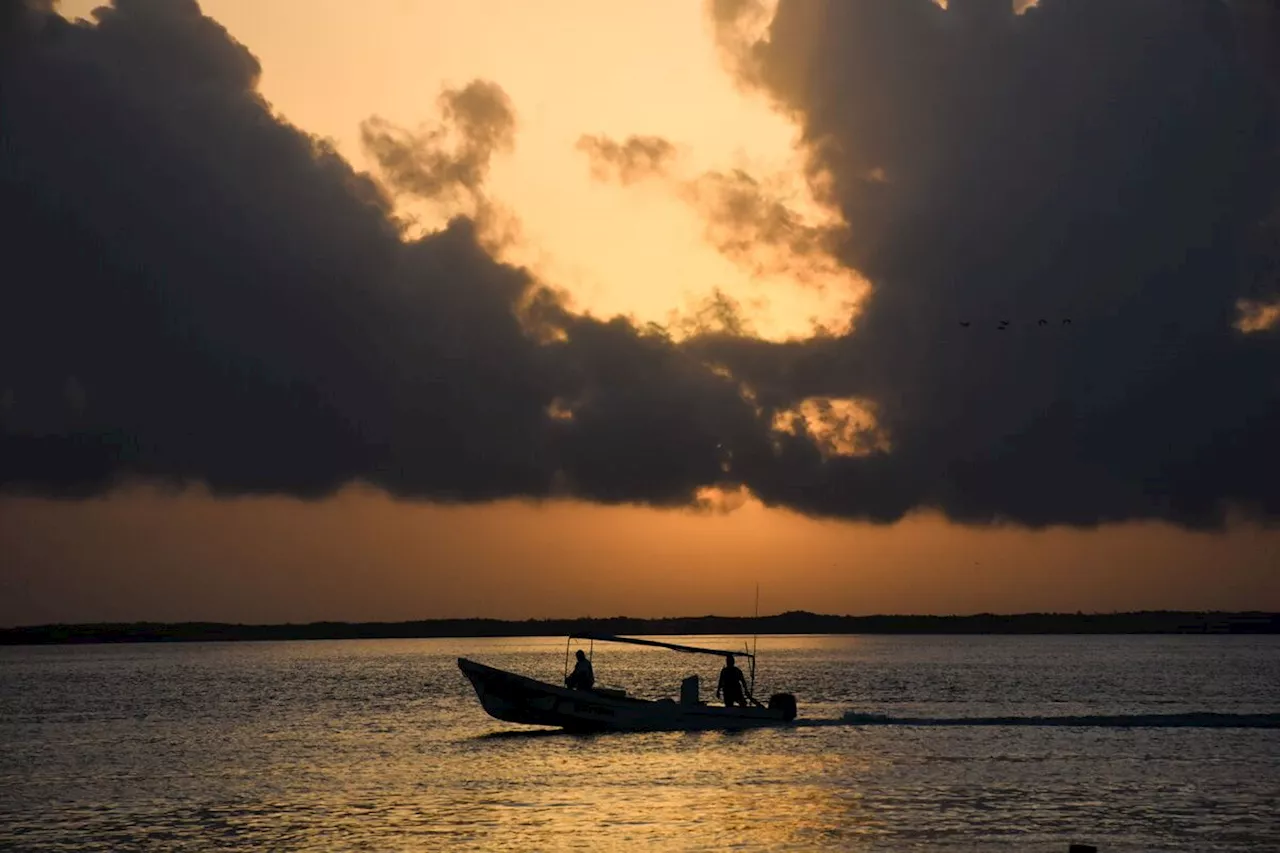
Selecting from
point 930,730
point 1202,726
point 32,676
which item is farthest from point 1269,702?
point 32,676

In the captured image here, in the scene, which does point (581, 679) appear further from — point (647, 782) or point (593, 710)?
point (647, 782)

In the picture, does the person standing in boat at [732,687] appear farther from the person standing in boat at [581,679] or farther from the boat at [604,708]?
the person standing in boat at [581,679]

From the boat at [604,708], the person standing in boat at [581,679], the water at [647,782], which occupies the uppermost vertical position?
the person standing in boat at [581,679]

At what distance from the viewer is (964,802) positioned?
43031 millimetres

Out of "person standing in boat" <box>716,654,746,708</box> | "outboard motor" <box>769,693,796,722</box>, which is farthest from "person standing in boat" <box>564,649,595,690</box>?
"outboard motor" <box>769,693,796,722</box>

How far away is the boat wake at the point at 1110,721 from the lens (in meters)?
69.0

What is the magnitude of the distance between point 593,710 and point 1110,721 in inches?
1076

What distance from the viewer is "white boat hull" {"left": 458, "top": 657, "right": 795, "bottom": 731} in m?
61.9

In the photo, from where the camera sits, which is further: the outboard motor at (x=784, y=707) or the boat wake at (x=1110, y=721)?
the boat wake at (x=1110, y=721)

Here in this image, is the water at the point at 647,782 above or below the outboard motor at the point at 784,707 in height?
below

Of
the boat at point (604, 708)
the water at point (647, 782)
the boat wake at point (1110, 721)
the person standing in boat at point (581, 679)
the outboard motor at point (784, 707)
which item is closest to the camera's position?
the water at point (647, 782)

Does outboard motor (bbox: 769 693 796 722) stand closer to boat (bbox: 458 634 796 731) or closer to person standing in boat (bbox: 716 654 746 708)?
boat (bbox: 458 634 796 731)

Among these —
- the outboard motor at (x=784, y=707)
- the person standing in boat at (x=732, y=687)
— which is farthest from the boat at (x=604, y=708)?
the person standing in boat at (x=732, y=687)

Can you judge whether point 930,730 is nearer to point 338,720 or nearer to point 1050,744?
point 1050,744
